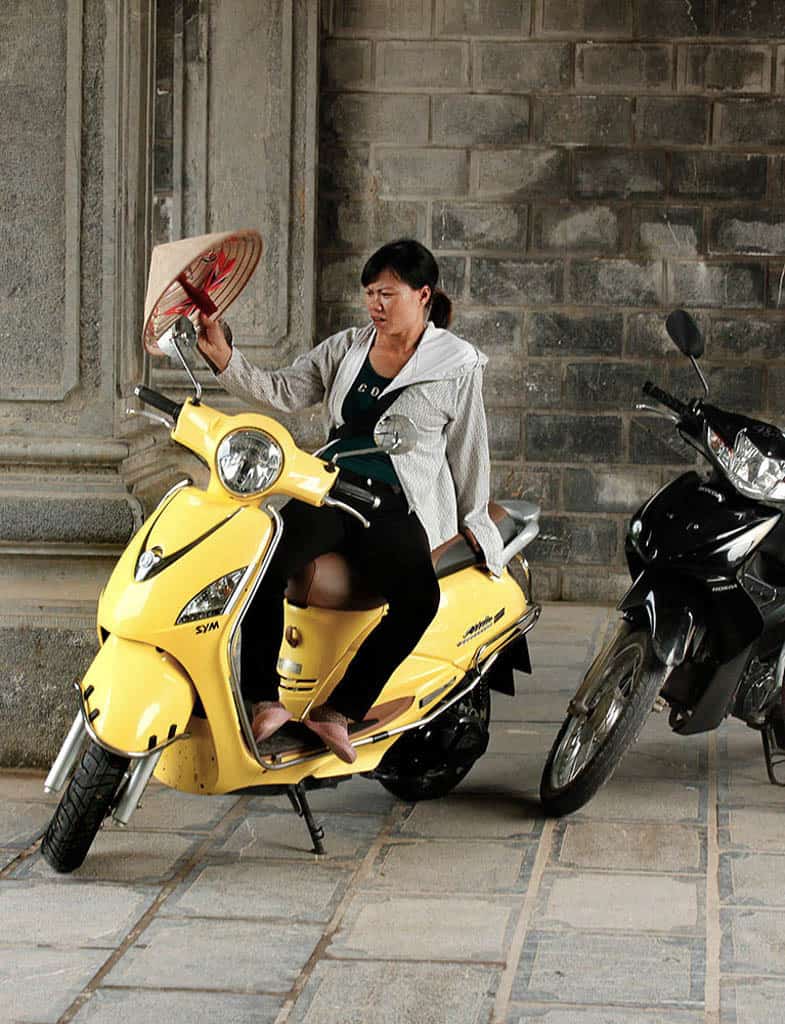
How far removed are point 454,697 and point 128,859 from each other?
835 mm

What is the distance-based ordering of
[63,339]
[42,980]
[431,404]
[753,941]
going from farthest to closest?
[63,339]
[431,404]
[753,941]
[42,980]

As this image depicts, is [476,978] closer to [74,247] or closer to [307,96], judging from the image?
[74,247]

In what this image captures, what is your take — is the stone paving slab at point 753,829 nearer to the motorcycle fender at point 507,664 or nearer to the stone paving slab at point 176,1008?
the motorcycle fender at point 507,664

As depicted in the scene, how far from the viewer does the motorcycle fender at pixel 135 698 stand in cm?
324

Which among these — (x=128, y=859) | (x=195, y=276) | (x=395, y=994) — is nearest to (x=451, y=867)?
(x=128, y=859)

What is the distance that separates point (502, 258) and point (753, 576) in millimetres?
3625

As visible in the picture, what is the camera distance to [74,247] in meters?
4.36

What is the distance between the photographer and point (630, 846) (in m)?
3.79

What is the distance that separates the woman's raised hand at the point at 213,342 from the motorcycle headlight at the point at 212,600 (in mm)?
725

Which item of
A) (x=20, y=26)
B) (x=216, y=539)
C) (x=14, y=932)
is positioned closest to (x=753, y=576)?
(x=216, y=539)

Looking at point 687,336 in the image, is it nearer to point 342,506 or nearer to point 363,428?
point 363,428

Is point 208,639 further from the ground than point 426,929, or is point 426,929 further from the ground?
point 208,639

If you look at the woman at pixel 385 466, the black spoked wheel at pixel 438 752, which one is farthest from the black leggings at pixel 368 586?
the black spoked wheel at pixel 438 752

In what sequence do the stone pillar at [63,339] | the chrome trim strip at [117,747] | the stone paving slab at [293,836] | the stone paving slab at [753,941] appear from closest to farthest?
the stone paving slab at [753,941], the chrome trim strip at [117,747], the stone paving slab at [293,836], the stone pillar at [63,339]
